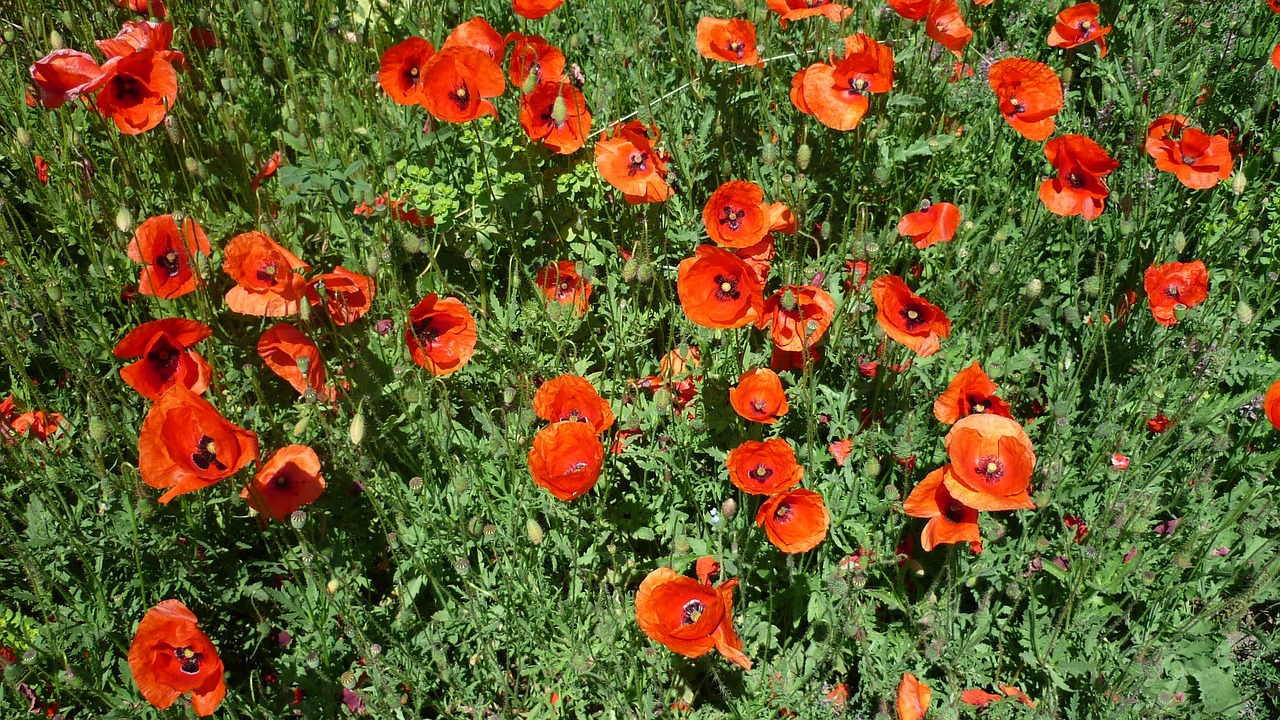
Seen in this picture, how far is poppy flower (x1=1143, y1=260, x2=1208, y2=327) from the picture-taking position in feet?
9.50

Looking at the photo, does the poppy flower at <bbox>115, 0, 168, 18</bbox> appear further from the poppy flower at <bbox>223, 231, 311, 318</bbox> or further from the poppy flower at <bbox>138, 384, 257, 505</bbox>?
the poppy flower at <bbox>138, 384, 257, 505</bbox>

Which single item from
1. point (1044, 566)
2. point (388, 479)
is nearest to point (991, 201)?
point (1044, 566)

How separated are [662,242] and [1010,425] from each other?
5.15 feet

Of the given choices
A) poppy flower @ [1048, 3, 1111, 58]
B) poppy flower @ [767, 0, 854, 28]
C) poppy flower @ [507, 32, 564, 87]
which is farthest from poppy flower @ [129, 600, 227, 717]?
poppy flower @ [1048, 3, 1111, 58]

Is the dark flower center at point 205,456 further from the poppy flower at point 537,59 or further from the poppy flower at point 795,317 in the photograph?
the poppy flower at point 537,59

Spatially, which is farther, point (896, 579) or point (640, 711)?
point (896, 579)

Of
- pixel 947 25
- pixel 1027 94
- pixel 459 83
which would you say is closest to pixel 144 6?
pixel 459 83

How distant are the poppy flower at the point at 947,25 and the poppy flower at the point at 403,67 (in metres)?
1.76

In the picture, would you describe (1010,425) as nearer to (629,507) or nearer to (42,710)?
(629,507)

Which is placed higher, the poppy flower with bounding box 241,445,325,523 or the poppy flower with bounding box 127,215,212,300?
the poppy flower with bounding box 127,215,212,300

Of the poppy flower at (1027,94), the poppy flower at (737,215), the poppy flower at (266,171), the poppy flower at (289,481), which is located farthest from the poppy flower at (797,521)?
the poppy flower at (266,171)

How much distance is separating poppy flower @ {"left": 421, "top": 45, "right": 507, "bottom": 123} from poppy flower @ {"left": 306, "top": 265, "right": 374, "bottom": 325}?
0.60 metres

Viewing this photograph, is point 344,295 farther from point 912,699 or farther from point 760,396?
point 912,699

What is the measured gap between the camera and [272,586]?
290 centimetres
